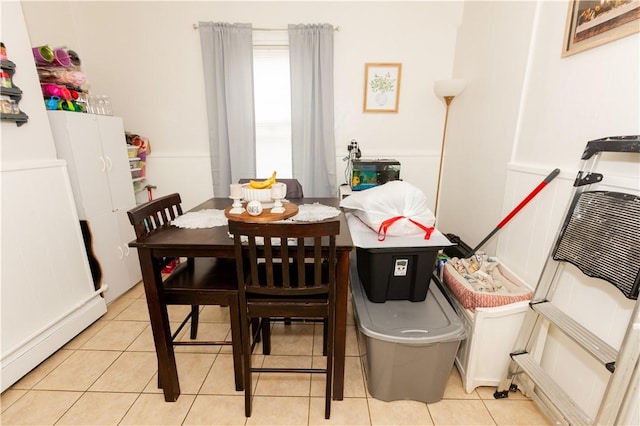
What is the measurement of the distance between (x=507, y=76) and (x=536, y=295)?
1.35 meters

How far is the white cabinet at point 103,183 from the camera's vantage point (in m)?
1.88

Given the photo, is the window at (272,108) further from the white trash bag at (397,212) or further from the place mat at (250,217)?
the white trash bag at (397,212)

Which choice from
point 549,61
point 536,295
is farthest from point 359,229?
point 549,61

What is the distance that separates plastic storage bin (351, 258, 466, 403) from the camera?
130 cm

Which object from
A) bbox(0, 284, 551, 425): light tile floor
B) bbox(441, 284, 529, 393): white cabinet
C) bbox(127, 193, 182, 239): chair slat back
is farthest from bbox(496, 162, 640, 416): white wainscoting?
bbox(127, 193, 182, 239): chair slat back

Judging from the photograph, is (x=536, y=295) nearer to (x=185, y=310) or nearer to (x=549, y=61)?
(x=549, y=61)

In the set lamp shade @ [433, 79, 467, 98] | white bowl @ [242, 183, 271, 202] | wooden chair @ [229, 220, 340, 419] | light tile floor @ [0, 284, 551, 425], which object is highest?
lamp shade @ [433, 79, 467, 98]

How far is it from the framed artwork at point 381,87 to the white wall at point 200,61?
0.06 metres

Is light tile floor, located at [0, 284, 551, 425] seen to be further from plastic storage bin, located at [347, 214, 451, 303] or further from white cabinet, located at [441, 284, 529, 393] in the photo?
plastic storage bin, located at [347, 214, 451, 303]

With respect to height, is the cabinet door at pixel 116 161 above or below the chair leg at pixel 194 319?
above

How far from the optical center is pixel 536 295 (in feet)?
4.19

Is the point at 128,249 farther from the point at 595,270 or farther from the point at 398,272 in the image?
the point at 595,270

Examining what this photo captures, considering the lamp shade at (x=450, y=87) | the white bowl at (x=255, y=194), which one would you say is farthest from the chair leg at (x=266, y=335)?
the lamp shade at (x=450, y=87)

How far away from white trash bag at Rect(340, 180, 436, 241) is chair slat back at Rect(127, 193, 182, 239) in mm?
1122
